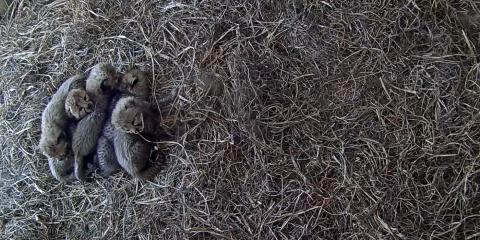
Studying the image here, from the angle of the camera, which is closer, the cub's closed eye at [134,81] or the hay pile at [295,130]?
the hay pile at [295,130]

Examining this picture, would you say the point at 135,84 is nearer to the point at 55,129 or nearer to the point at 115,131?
the point at 115,131

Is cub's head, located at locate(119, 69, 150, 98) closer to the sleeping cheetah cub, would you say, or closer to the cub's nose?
the sleeping cheetah cub

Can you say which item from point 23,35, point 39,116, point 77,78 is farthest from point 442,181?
point 23,35

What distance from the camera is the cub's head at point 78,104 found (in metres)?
1.96

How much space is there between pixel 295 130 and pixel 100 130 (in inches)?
25.9

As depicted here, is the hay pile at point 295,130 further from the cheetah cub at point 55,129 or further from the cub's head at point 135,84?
the cheetah cub at point 55,129

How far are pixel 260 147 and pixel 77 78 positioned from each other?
0.70 m

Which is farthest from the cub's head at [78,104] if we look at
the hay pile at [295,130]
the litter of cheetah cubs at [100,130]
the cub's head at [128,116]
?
the hay pile at [295,130]

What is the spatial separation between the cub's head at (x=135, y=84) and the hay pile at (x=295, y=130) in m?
0.04

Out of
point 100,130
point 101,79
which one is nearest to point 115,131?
point 100,130

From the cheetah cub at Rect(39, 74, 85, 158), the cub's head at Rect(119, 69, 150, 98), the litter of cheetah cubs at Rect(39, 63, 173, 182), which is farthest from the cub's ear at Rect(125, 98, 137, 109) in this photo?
the cheetah cub at Rect(39, 74, 85, 158)

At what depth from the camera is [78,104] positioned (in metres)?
1.96

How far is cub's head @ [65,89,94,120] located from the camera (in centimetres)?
196

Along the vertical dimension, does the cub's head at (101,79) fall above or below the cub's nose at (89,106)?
above
